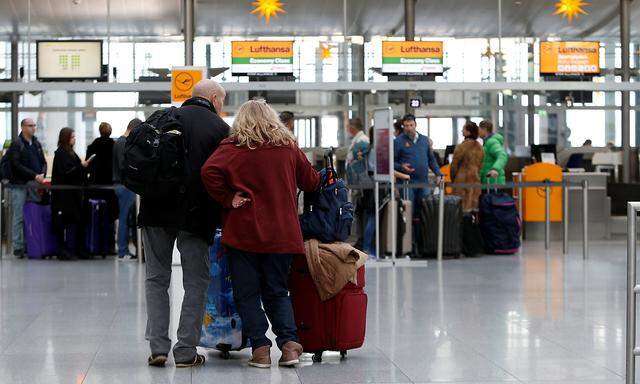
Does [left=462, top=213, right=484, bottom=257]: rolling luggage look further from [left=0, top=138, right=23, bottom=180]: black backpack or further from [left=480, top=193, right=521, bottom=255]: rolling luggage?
[left=0, top=138, right=23, bottom=180]: black backpack

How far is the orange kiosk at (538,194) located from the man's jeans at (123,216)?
599cm

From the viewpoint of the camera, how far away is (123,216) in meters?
13.3

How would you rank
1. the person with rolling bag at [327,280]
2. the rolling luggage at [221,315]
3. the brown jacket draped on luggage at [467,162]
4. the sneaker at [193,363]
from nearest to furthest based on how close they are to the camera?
the sneaker at [193,363], the person with rolling bag at [327,280], the rolling luggage at [221,315], the brown jacket draped on luggage at [467,162]

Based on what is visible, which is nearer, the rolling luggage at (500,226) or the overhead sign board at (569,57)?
the rolling luggage at (500,226)

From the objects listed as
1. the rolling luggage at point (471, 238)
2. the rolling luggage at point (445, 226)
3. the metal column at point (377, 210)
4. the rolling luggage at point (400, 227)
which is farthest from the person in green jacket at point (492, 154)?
the metal column at point (377, 210)

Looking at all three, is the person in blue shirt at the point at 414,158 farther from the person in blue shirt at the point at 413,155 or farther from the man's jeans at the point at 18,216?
the man's jeans at the point at 18,216

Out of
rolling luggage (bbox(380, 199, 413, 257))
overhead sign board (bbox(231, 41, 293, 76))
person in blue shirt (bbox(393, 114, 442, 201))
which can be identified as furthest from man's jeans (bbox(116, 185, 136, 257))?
overhead sign board (bbox(231, 41, 293, 76))

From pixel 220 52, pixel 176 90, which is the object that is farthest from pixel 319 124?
pixel 176 90

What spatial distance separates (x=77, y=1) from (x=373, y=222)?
7085 millimetres

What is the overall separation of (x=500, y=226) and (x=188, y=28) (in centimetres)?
668

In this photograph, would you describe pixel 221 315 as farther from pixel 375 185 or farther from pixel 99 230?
pixel 99 230

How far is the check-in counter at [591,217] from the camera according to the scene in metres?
16.7

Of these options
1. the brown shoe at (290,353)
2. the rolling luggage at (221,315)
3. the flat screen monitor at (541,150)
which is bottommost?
the brown shoe at (290,353)

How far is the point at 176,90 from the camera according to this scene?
10.8m
